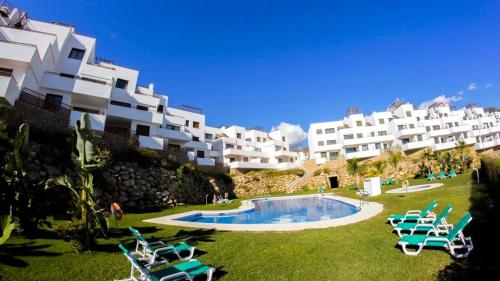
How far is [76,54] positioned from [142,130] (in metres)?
9.78

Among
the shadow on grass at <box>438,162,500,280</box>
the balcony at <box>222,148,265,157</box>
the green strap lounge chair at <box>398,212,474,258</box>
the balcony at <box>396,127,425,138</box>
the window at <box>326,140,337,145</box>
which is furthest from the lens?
the window at <box>326,140,337,145</box>

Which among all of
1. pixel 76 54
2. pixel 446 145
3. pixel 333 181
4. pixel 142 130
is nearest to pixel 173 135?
pixel 142 130

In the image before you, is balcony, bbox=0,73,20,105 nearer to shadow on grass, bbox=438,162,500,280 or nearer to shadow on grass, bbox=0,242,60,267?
shadow on grass, bbox=0,242,60,267

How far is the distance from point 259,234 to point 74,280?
6.04 meters

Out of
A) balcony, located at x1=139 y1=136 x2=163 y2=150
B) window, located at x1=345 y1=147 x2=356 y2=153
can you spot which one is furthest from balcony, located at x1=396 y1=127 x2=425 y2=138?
balcony, located at x1=139 y1=136 x2=163 y2=150

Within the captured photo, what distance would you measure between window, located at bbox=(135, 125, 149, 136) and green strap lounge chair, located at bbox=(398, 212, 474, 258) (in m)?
27.2

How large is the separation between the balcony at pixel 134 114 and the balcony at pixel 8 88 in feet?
31.5

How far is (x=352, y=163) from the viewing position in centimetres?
3547

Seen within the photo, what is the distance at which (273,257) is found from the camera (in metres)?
7.05

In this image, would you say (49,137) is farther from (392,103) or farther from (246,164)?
(392,103)

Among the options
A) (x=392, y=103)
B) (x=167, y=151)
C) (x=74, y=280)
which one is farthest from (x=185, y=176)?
(x=392, y=103)

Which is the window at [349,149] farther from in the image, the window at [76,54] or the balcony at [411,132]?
the window at [76,54]

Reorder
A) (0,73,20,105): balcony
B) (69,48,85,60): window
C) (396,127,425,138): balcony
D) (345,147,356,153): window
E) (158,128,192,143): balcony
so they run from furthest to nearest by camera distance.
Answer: (345,147,356,153): window, (396,127,425,138): balcony, (158,128,192,143): balcony, (69,48,85,60): window, (0,73,20,105): balcony

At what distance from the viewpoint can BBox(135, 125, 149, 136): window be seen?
→ 28391mm
